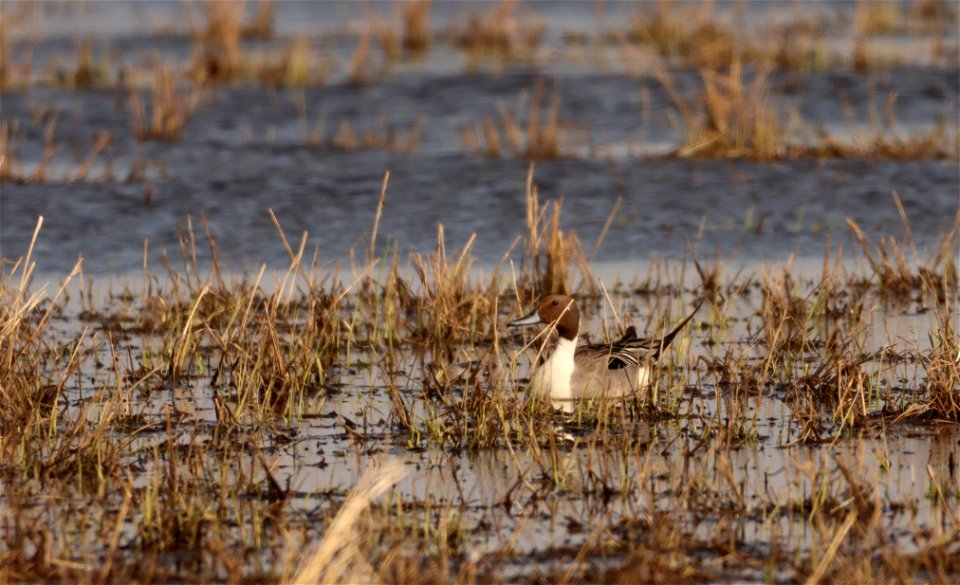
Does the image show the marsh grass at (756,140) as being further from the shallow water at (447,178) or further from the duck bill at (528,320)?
the duck bill at (528,320)

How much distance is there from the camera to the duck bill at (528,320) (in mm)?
6973

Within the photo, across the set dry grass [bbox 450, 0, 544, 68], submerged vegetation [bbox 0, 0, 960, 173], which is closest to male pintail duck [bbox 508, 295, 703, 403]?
submerged vegetation [bbox 0, 0, 960, 173]

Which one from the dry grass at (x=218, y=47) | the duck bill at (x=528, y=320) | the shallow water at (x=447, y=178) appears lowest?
the duck bill at (x=528, y=320)

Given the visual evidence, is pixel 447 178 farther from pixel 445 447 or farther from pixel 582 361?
pixel 445 447

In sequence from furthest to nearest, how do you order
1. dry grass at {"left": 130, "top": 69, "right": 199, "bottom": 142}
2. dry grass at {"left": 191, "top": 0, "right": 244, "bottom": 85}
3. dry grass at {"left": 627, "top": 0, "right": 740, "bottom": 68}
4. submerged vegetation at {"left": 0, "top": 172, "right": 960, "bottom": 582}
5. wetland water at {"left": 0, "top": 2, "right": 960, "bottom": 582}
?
dry grass at {"left": 627, "top": 0, "right": 740, "bottom": 68}, dry grass at {"left": 191, "top": 0, "right": 244, "bottom": 85}, dry grass at {"left": 130, "top": 69, "right": 199, "bottom": 142}, wetland water at {"left": 0, "top": 2, "right": 960, "bottom": 582}, submerged vegetation at {"left": 0, "top": 172, "right": 960, "bottom": 582}

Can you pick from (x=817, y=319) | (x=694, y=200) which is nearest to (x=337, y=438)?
(x=817, y=319)

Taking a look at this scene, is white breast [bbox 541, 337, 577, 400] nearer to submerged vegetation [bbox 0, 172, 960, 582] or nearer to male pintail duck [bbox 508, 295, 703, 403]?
male pintail duck [bbox 508, 295, 703, 403]

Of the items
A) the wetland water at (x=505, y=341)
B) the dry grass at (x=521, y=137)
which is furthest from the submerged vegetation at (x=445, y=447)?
the dry grass at (x=521, y=137)

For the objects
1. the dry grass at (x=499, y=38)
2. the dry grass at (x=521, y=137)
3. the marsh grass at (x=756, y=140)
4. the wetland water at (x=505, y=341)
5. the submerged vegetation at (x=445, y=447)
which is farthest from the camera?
the dry grass at (x=499, y=38)

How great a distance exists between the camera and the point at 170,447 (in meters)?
4.88

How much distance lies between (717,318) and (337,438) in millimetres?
2690

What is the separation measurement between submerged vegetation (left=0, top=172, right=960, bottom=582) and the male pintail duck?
0.15 m

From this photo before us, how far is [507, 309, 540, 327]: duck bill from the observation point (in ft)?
22.9

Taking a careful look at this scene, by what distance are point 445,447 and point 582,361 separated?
51.9 inches
